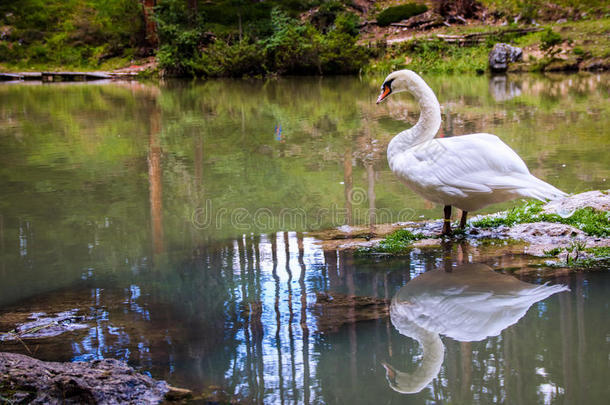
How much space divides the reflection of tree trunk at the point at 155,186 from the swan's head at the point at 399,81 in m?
2.44

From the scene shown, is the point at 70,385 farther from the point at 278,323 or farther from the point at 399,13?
the point at 399,13

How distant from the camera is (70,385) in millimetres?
2805

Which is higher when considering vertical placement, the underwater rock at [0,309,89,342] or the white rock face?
the white rock face

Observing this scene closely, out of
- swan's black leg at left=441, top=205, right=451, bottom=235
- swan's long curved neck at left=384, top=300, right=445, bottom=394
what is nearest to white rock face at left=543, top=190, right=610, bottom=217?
swan's black leg at left=441, top=205, right=451, bottom=235

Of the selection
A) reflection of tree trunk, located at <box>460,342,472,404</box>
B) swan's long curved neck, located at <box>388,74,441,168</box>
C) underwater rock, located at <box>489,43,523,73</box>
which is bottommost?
reflection of tree trunk, located at <box>460,342,472,404</box>

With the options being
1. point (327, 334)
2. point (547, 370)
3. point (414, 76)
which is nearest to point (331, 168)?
point (414, 76)

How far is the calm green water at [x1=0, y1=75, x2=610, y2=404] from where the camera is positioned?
10.3 ft

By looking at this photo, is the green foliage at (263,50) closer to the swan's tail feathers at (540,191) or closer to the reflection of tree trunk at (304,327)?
the reflection of tree trunk at (304,327)

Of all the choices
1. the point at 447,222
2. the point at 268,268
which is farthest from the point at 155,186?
the point at 447,222

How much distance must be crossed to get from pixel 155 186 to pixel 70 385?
547cm

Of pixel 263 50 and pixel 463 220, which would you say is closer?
pixel 463 220

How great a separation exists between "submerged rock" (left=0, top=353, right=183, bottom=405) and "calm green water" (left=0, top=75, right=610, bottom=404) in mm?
251

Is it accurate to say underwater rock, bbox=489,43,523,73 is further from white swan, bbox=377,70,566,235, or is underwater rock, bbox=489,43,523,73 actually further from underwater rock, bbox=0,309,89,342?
underwater rock, bbox=0,309,89,342

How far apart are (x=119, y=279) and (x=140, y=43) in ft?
114
